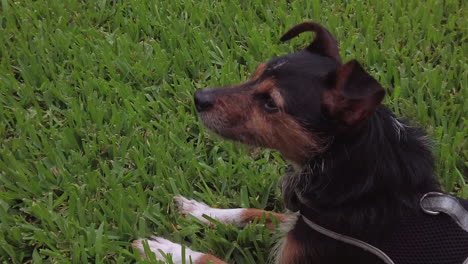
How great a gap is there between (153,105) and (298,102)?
6.15ft

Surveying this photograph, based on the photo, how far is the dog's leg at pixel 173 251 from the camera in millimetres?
3330

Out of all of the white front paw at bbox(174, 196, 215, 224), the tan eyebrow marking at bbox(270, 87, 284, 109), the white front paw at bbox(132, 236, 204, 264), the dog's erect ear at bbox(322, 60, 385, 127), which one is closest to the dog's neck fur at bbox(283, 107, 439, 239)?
the dog's erect ear at bbox(322, 60, 385, 127)

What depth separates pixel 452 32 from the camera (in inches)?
195

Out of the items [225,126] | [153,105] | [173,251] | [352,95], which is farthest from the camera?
[153,105]

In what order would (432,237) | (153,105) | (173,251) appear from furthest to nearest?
(153,105) < (173,251) < (432,237)

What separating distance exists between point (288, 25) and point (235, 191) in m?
1.87

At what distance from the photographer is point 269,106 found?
2.88 m

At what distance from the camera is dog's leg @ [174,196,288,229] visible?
360cm

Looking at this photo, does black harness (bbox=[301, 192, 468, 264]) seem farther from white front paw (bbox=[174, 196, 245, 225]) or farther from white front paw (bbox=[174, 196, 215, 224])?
white front paw (bbox=[174, 196, 215, 224])

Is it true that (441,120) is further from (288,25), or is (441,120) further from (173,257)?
(173,257)

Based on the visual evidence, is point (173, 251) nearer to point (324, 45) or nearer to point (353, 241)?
point (353, 241)

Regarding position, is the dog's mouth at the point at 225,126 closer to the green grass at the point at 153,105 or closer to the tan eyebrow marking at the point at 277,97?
the tan eyebrow marking at the point at 277,97

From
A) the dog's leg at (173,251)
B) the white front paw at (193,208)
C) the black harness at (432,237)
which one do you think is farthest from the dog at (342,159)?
the white front paw at (193,208)

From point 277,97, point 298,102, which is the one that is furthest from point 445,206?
point 277,97
